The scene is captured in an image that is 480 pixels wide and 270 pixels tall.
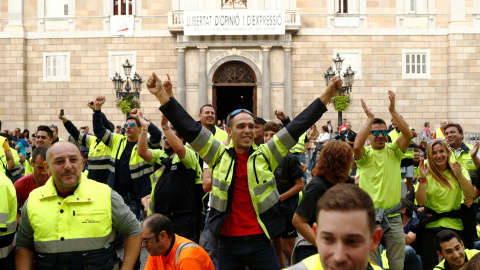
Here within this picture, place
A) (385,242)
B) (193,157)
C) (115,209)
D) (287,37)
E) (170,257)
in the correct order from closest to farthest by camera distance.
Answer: (115,209), (170,257), (385,242), (193,157), (287,37)

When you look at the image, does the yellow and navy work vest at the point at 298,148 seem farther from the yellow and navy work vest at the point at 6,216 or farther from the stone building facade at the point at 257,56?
the stone building facade at the point at 257,56

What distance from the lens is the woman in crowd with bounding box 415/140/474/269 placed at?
20.7ft

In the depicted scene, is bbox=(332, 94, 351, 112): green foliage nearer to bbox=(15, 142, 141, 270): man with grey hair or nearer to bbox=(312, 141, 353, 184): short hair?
bbox=(312, 141, 353, 184): short hair

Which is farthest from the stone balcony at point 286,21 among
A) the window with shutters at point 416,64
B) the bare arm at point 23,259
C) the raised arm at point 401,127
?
the bare arm at point 23,259

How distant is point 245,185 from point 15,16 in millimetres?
25094

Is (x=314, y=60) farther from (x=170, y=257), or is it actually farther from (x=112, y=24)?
(x=170, y=257)

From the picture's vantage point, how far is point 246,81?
2631 cm

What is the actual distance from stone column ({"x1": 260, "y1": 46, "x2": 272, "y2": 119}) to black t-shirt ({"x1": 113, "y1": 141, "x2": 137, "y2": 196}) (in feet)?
59.6

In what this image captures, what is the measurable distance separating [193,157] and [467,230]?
331 centimetres

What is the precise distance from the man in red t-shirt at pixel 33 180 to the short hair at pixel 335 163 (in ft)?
9.04

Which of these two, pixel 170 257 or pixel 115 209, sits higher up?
pixel 115 209

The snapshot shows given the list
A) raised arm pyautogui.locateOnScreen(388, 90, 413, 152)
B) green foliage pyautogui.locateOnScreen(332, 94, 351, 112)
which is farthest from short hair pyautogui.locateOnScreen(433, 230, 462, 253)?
green foliage pyautogui.locateOnScreen(332, 94, 351, 112)

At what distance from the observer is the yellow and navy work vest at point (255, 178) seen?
14.6ft

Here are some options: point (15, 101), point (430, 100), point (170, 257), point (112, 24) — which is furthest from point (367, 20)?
point (170, 257)
